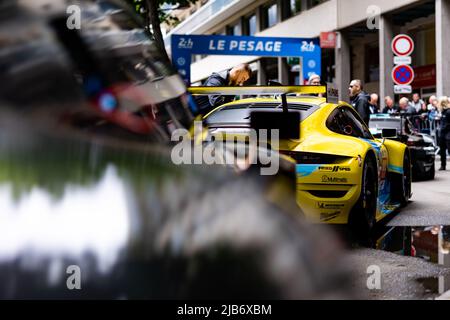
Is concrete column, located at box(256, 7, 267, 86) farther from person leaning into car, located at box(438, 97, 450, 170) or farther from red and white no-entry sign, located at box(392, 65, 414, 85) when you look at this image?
person leaning into car, located at box(438, 97, 450, 170)

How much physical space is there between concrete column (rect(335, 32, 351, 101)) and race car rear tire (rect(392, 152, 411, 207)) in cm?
1795

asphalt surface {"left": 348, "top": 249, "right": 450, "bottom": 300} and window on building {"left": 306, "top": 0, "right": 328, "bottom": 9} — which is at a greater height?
window on building {"left": 306, "top": 0, "right": 328, "bottom": 9}

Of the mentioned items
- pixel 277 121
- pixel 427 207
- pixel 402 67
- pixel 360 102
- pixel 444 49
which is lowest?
pixel 427 207

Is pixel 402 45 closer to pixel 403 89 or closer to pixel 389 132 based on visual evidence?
pixel 403 89

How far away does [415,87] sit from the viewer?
27.8m

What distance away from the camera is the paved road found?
7.04 metres

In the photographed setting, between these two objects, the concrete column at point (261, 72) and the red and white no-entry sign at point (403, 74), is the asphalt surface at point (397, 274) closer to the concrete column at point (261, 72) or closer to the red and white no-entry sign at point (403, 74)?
the red and white no-entry sign at point (403, 74)

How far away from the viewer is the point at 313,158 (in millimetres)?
5793

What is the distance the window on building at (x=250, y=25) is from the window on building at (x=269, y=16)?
1738mm

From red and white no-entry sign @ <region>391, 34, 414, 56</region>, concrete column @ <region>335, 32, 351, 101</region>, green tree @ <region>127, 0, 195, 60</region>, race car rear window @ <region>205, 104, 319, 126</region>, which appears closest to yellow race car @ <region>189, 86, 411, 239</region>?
race car rear window @ <region>205, 104, 319, 126</region>

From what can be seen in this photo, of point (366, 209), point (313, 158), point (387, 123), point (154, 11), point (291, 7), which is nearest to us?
point (313, 158)

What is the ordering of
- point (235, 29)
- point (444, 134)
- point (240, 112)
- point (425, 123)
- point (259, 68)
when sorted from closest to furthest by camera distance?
point (240, 112) < point (444, 134) < point (425, 123) < point (259, 68) < point (235, 29)

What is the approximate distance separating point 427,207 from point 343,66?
19.7 meters

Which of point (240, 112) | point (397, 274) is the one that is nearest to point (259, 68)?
point (240, 112)
